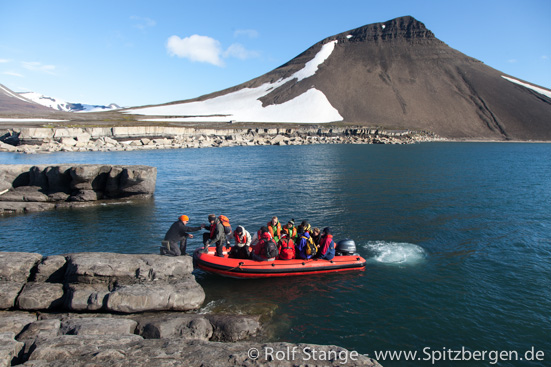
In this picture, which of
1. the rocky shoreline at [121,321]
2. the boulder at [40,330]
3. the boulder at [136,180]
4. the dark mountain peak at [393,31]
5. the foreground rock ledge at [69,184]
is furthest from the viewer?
the dark mountain peak at [393,31]

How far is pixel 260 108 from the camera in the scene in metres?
129

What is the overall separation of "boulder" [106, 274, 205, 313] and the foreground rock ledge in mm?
14914

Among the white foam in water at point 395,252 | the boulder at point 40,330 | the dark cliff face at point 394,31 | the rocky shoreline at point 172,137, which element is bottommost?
the boulder at point 40,330

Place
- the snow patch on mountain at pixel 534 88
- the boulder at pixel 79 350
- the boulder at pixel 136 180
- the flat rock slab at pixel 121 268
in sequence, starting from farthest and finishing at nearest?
the snow patch on mountain at pixel 534 88 < the boulder at pixel 136 180 < the flat rock slab at pixel 121 268 < the boulder at pixel 79 350

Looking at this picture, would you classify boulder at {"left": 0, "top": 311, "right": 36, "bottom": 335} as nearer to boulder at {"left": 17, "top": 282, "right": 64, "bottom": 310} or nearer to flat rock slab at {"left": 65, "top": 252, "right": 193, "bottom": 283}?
boulder at {"left": 17, "top": 282, "right": 64, "bottom": 310}

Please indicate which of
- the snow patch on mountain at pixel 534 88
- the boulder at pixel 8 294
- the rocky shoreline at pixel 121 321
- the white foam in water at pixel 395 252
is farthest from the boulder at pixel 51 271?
the snow patch on mountain at pixel 534 88

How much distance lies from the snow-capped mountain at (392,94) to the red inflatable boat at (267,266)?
99.5m

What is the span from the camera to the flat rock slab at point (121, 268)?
9.40 meters

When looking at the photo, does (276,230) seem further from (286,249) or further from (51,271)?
(51,271)

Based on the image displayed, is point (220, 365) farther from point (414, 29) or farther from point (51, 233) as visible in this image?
point (414, 29)

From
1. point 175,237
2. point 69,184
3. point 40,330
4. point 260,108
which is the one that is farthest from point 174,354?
point 260,108

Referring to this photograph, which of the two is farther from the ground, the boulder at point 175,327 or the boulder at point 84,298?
the boulder at point 84,298

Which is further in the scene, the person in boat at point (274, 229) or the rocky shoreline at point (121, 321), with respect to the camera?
the person in boat at point (274, 229)

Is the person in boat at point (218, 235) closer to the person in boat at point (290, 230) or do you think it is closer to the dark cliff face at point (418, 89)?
the person in boat at point (290, 230)
